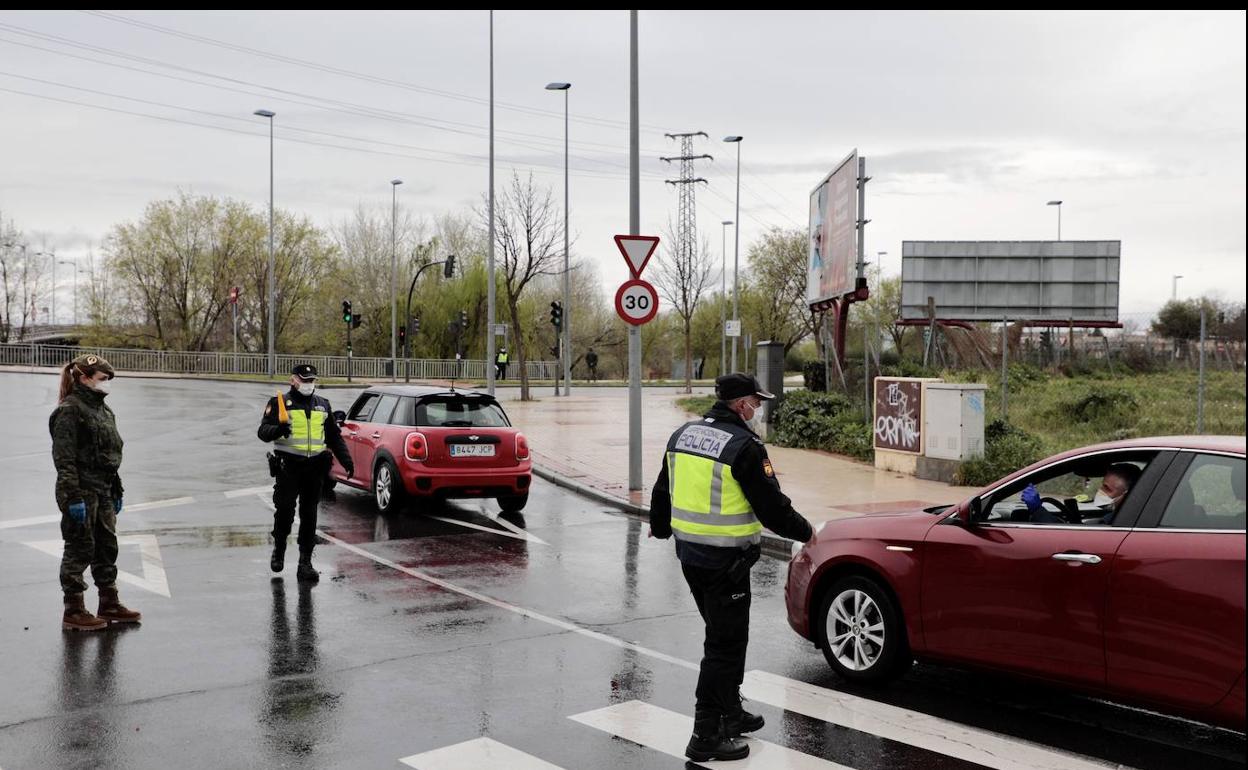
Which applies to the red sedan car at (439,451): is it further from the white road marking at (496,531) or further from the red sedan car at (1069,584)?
the red sedan car at (1069,584)

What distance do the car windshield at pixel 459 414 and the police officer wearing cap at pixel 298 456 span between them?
3.29 meters

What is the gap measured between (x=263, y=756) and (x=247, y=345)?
6428 centimetres

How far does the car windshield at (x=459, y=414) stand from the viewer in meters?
12.9

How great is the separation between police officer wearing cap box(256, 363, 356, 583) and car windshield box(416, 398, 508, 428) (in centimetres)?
329

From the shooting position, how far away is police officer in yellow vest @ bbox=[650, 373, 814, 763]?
5.32 m

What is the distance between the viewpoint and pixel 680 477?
5508 mm

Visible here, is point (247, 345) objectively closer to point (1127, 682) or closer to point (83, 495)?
point (83, 495)

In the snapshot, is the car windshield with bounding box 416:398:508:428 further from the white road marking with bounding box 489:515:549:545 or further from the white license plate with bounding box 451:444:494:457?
the white road marking with bounding box 489:515:549:545

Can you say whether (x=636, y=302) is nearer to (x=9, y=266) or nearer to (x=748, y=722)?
(x=748, y=722)

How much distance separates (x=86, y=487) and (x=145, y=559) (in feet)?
8.39

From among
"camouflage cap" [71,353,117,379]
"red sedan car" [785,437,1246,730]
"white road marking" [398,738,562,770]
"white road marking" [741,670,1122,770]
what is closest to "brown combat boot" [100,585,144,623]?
"camouflage cap" [71,353,117,379]

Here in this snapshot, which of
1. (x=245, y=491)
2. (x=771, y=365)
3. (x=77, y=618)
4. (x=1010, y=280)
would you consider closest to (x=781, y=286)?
(x=1010, y=280)

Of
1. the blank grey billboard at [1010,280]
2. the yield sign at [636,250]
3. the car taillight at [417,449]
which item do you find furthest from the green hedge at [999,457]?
the blank grey billboard at [1010,280]
